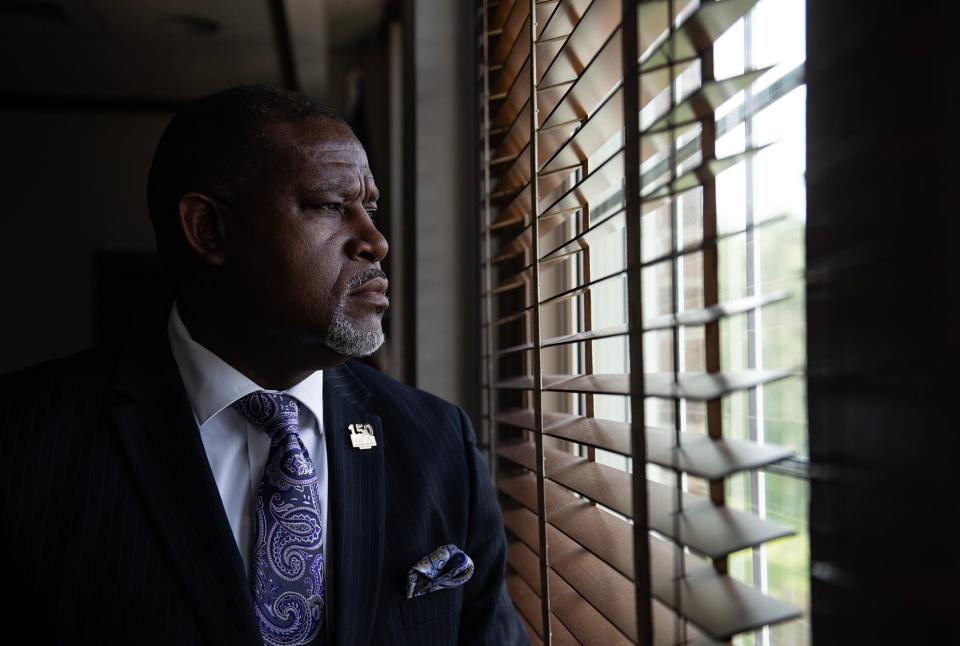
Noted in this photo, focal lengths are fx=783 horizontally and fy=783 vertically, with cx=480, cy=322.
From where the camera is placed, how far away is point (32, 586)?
100cm

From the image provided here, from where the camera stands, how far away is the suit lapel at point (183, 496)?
1.03 metres

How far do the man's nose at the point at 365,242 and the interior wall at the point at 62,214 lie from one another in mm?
4871

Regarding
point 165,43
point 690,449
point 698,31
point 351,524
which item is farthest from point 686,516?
point 165,43

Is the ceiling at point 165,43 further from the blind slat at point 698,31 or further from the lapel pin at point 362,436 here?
the blind slat at point 698,31

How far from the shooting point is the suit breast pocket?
1187mm

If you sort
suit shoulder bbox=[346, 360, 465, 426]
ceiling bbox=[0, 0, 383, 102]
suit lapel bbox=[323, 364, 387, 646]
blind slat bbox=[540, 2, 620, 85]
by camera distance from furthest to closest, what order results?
ceiling bbox=[0, 0, 383, 102] < suit shoulder bbox=[346, 360, 465, 426] < suit lapel bbox=[323, 364, 387, 646] < blind slat bbox=[540, 2, 620, 85]

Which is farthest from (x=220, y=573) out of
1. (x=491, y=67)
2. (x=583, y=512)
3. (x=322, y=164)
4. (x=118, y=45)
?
(x=118, y=45)

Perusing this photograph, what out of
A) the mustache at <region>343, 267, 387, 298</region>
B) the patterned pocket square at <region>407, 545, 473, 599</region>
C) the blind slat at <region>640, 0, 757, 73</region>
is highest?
the blind slat at <region>640, 0, 757, 73</region>

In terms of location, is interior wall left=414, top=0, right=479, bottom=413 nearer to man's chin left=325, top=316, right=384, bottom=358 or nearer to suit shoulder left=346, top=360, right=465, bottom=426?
suit shoulder left=346, top=360, right=465, bottom=426

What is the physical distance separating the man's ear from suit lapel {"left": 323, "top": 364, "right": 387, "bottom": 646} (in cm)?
29

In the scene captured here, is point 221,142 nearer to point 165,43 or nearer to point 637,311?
point 637,311

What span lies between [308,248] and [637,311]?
69 cm

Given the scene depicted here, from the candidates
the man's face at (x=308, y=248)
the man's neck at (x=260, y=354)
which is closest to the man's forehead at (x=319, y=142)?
the man's face at (x=308, y=248)

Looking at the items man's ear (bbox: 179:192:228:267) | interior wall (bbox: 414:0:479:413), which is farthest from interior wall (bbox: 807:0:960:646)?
interior wall (bbox: 414:0:479:413)
